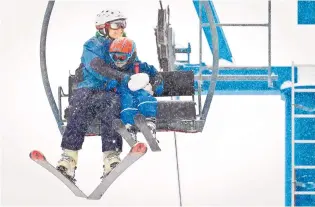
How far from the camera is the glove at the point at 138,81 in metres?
5.09

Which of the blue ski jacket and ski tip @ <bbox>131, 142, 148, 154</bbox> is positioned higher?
the blue ski jacket

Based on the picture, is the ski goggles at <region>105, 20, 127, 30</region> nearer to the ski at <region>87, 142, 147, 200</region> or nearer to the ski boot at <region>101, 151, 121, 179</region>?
the ski boot at <region>101, 151, 121, 179</region>

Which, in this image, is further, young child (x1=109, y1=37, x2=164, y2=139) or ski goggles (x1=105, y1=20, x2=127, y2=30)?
ski goggles (x1=105, y1=20, x2=127, y2=30)

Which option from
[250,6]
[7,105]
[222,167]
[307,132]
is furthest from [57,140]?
[307,132]

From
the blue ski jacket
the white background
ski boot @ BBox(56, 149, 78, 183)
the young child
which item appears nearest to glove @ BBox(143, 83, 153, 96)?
the young child

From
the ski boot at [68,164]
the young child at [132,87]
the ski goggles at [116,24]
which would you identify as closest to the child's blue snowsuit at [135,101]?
the young child at [132,87]

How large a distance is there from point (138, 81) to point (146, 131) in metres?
0.29

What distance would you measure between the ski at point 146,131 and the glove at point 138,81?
0.54ft

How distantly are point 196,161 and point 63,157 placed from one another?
43.7ft

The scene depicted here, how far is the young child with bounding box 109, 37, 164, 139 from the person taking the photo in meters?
5.13

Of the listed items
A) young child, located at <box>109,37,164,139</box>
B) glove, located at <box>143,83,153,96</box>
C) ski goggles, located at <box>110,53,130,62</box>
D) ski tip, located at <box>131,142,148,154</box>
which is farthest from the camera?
glove, located at <box>143,83,153,96</box>

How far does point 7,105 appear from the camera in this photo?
61.9 ft

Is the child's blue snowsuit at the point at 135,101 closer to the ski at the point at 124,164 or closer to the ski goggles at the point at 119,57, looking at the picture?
the ski goggles at the point at 119,57

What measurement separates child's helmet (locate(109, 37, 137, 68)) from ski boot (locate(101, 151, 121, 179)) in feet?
1.80
